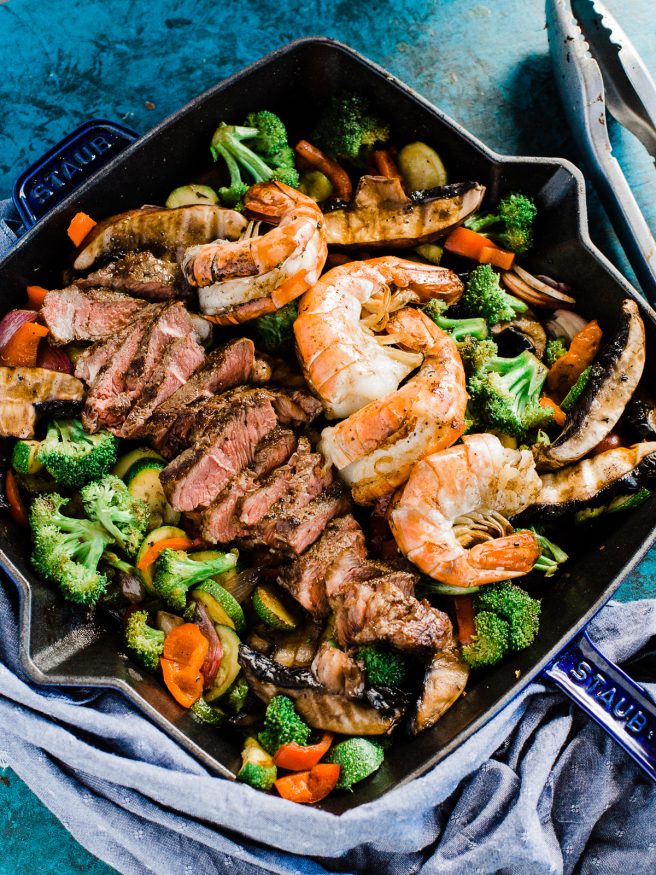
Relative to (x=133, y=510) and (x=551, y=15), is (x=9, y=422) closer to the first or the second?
(x=133, y=510)

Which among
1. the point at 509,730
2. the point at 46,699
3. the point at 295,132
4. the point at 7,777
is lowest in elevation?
the point at 7,777

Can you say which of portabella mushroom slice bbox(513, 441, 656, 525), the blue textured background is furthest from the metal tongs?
portabella mushroom slice bbox(513, 441, 656, 525)

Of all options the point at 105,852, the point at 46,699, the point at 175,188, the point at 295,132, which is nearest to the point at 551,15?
the point at 295,132

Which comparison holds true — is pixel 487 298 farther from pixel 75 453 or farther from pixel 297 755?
pixel 297 755

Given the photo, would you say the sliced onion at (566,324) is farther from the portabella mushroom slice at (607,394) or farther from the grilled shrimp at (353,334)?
the grilled shrimp at (353,334)

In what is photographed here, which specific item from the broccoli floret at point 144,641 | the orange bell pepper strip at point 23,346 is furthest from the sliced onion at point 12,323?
the broccoli floret at point 144,641

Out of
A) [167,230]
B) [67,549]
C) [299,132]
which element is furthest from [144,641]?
[299,132]
